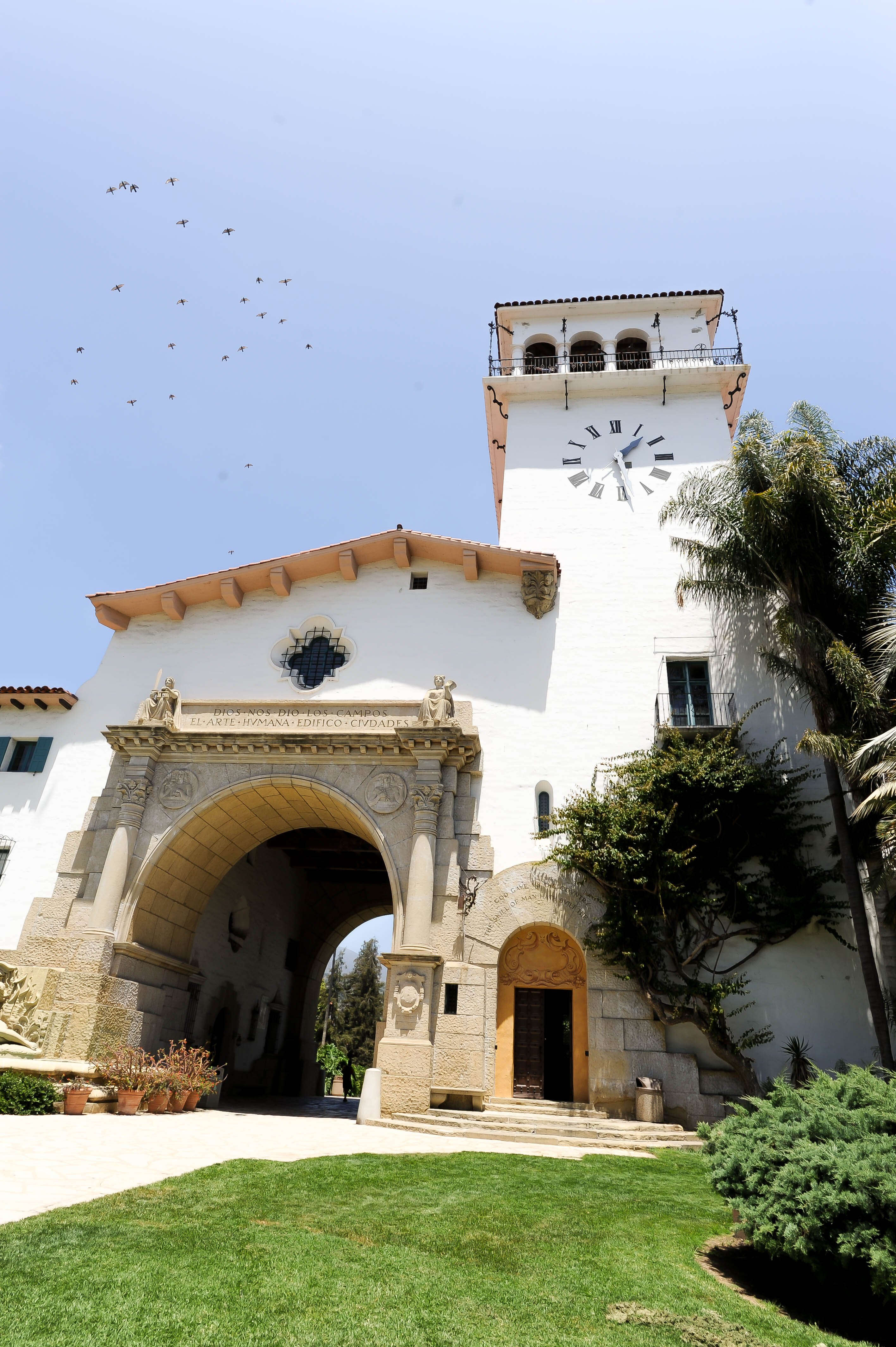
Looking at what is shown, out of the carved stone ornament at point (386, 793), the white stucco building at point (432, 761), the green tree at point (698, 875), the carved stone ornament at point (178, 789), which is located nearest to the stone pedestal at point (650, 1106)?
the white stucco building at point (432, 761)

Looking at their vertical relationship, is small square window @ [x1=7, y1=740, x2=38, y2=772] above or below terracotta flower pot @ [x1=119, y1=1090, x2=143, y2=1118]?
above

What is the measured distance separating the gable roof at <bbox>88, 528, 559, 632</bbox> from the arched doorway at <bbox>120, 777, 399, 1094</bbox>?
5.74 m

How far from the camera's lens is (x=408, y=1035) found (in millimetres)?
15367

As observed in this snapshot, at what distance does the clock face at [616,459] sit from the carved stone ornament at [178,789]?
12.6m

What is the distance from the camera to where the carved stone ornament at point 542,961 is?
659 inches

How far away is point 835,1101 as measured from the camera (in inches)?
264

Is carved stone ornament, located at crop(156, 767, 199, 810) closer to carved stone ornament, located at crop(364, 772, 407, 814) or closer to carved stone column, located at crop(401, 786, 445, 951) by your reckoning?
carved stone ornament, located at crop(364, 772, 407, 814)

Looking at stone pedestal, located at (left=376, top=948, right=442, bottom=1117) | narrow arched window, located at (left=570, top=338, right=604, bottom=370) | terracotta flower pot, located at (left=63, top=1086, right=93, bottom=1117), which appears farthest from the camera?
narrow arched window, located at (left=570, top=338, right=604, bottom=370)

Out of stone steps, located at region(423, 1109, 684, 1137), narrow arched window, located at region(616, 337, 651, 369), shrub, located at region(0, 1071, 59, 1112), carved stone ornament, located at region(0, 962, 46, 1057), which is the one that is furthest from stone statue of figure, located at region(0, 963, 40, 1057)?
narrow arched window, located at region(616, 337, 651, 369)

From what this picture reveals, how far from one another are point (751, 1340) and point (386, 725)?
14174 millimetres

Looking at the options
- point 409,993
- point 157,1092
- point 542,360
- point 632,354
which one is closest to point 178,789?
point 157,1092

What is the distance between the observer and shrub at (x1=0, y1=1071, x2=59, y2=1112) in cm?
1279

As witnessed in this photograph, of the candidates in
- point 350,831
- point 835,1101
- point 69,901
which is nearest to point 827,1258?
point 835,1101

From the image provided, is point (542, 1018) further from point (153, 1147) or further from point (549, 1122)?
point (153, 1147)
